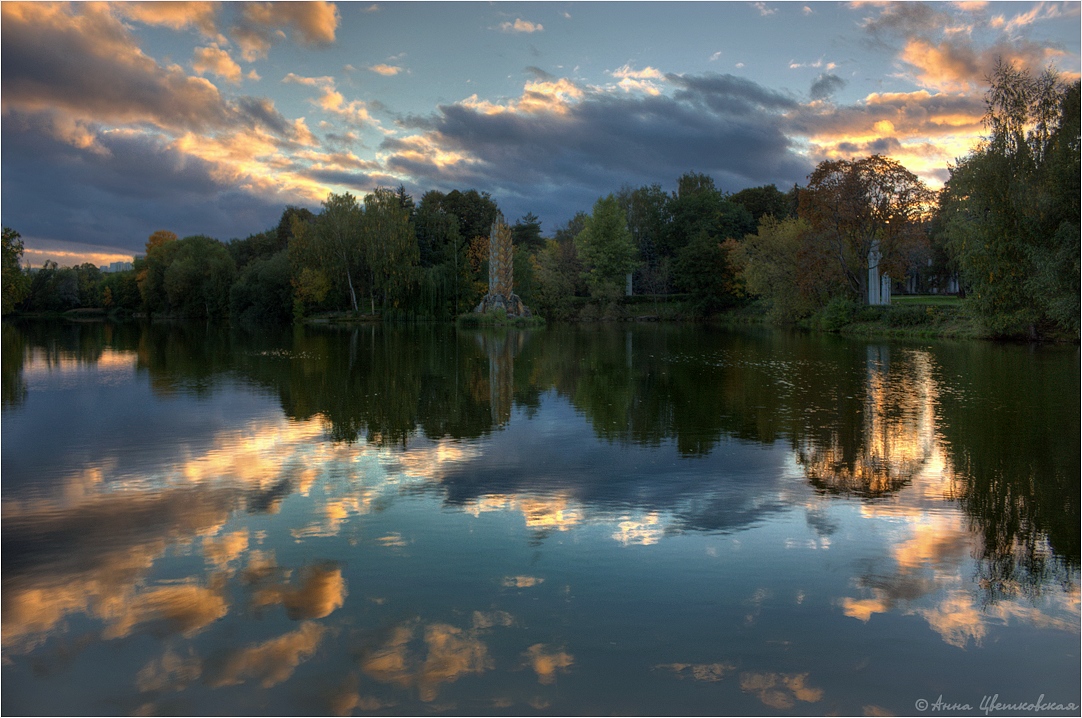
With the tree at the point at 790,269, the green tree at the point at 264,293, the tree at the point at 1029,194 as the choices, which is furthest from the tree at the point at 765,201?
the tree at the point at 1029,194

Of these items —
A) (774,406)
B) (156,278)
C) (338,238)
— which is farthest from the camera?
(156,278)

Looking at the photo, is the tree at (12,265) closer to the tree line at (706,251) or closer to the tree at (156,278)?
the tree line at (706,251)

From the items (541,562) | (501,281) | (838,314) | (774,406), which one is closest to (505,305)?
(501,281)

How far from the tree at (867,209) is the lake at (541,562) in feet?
113

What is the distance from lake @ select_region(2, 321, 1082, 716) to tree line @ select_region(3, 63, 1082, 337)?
1269 centimetres

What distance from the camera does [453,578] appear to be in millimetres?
6234

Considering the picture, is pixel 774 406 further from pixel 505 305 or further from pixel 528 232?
pixel 528 232

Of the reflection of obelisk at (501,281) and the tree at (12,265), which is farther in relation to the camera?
the reflection of obelisk at (501,281)

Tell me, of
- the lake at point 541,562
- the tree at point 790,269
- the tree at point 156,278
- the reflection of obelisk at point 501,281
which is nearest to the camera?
the lake at point 541,562

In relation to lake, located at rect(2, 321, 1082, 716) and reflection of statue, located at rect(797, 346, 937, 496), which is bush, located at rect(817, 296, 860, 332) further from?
lake, located at rect(2, 321, 1082, 716)

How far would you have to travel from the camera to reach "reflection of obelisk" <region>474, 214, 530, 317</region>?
65125mm

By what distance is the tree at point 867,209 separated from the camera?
4666cm

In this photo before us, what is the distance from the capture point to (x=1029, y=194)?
24438 millimetres

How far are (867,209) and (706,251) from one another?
28126 mm
